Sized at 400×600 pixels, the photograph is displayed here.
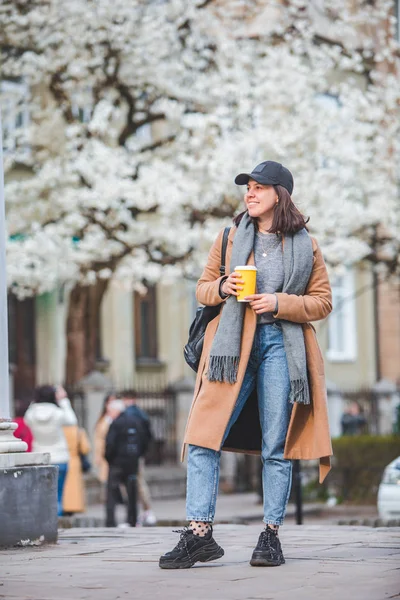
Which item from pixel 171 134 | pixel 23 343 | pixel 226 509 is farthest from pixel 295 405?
pixel 23 343

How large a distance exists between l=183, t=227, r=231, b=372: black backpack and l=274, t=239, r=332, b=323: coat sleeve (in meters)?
0.40

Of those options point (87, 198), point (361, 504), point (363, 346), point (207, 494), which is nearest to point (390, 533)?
point (207, 494)

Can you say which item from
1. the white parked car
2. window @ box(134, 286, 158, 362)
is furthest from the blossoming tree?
the white parked car

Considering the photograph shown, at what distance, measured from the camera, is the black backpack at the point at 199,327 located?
23.9ft

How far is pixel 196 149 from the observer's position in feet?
82.4

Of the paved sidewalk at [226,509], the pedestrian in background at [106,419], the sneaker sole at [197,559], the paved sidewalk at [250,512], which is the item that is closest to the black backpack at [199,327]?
the sneaker sole at [197,559]

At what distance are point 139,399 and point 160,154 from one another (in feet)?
18.1

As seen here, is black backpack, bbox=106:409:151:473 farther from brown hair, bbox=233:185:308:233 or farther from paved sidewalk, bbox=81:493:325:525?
brown hair, bbox=233:185:308:233

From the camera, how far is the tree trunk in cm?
2548

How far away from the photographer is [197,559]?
23.1 ft

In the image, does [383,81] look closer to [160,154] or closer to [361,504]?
[160,154]

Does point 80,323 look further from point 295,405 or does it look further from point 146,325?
point 295,405

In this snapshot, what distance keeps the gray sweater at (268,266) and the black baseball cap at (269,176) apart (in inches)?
11.1

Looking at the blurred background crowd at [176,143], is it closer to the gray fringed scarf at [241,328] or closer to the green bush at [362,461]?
the green bush at [362,461]
